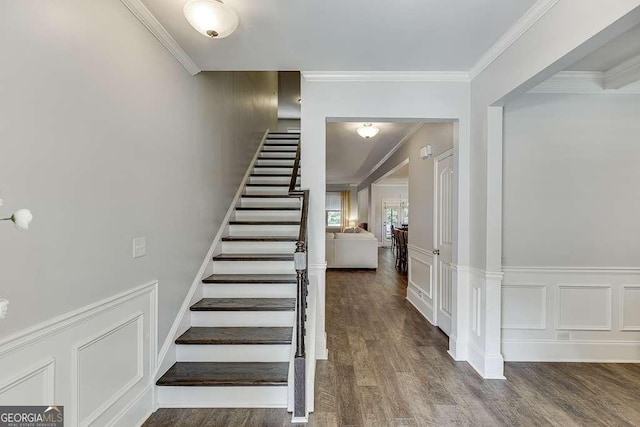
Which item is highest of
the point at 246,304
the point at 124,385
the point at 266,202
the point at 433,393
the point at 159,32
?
the point at 159,32

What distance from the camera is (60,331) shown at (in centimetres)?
139

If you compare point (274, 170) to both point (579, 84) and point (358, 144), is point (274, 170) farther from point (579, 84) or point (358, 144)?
point (579, 84)

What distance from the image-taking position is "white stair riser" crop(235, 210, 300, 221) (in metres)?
3.95

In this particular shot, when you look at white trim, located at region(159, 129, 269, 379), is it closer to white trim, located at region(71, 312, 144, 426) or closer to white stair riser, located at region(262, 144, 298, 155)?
white trim, located at region(71, 312, 144, 426)

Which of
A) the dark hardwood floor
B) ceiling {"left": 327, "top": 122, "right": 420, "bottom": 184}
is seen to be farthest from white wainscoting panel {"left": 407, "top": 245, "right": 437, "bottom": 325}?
ceiling {"left": 327, "top": 122, "right": 420, "bottom": 184}

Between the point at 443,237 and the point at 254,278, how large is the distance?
7.40 ft

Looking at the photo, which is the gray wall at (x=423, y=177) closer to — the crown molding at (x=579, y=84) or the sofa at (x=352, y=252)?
the crown molding at (x=579, y=84)

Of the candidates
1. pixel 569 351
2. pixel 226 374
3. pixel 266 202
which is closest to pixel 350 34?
pixel 266 202

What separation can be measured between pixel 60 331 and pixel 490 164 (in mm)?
3016

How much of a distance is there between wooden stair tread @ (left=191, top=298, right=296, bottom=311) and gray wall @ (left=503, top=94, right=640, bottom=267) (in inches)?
82.4

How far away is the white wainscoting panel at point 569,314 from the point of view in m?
2.90

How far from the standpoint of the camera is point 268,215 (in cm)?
399

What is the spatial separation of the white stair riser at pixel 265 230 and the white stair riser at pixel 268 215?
9.4 inches

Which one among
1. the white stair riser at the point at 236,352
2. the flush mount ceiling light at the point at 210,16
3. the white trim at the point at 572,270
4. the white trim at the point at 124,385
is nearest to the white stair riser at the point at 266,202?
the white stair riser at the point at 236,352
